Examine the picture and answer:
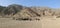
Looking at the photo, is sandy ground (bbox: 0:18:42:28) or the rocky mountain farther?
the rocky mountain

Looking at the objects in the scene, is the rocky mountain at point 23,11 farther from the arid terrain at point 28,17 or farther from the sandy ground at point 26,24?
the sandy ground at point 26,24

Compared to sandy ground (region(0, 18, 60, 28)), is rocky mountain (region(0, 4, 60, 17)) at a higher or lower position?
higher

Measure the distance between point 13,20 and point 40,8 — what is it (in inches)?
51.6

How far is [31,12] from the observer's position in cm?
464

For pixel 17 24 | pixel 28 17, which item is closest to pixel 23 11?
pixel 28 17

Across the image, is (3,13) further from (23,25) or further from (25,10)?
(23,25)

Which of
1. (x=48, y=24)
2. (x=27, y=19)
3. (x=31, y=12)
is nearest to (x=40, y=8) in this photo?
(x=31, y=12)

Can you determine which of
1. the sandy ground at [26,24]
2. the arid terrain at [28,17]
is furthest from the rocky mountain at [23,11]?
the sandy ground at [26,24]

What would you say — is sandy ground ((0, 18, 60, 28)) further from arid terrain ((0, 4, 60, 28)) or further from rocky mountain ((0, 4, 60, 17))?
rocky mountain ((0, 4, 60, 17))

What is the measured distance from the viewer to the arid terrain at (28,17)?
3723 millimetres

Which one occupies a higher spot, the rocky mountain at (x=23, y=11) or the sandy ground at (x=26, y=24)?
the rocky mountain at (x=23, y=11)

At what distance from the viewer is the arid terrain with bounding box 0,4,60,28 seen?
3723mm

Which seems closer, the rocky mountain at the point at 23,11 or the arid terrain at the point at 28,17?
the arid terrain at the point at 28,17

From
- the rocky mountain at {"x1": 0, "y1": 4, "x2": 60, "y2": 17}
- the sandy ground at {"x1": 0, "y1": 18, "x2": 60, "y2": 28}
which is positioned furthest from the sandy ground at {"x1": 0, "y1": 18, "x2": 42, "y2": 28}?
the rocky mountain at {"x1": 0, "y1": 4, "x2": 60, "y2": 17}
